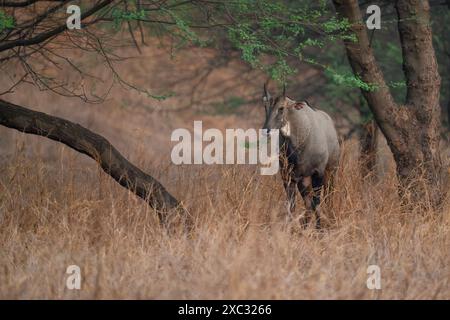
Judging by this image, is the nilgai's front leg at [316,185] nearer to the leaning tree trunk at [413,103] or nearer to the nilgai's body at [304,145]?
the nilgai's body at [304,145]

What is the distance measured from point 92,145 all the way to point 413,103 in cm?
375

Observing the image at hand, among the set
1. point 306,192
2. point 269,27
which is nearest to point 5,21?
point 269,27


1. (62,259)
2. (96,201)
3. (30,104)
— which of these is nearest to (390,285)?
(62,259)

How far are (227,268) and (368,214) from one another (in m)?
2.70

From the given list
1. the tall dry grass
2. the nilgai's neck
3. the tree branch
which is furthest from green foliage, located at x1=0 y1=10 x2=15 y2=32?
the nilgai's neck

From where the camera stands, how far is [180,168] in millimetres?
9344

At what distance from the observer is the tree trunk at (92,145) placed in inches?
316

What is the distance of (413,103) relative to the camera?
944 cm

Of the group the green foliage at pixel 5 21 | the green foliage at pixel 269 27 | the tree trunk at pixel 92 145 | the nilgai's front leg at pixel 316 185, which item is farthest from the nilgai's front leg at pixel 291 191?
Result: the green foliage at pixel 5 21

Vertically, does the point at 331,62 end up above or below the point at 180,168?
above

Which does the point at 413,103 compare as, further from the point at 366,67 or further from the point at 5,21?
the point at 5,21

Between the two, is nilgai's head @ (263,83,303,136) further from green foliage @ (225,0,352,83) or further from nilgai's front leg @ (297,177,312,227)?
nilgai's front leg @ (297,177,312,227)

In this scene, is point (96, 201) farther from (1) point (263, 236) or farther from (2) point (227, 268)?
(2) point (227, 268)
